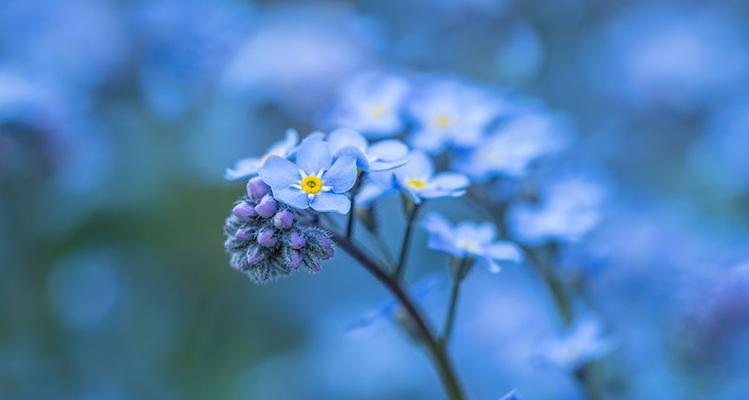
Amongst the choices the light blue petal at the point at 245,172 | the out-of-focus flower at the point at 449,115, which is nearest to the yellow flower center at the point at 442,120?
the out-of-focus flower at the point at 449,115

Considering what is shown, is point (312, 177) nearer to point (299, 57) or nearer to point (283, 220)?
point (283, 220)

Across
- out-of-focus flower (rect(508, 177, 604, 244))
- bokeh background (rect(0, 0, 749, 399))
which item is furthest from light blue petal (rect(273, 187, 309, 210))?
bokeh background (rect(0, 0, 749, 399))

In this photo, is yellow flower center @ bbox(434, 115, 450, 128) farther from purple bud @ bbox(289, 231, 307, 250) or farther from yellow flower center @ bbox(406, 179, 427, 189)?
purple bud @ bbox(289, 231, 307, 250)

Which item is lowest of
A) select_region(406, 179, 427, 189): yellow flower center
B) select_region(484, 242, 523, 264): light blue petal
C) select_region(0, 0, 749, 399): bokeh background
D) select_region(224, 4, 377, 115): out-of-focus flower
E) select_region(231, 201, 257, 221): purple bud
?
select_region(484, 242, 523, 264): light blue petal

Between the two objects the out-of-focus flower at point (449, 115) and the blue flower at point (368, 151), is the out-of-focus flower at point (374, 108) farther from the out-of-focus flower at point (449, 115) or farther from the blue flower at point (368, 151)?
the blue flower at point (368, 151)

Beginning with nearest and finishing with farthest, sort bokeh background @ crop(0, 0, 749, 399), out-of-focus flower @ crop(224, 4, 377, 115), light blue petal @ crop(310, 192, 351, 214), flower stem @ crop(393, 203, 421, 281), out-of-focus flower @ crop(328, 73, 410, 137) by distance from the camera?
light blue petal @ crop(310, 192, 351, 214), flower stem @ crop(393, 203, 421, 281), out-of-focus flower @ crop(328, 73, 410, 137), bokeh background @ crop(0, 0, 749, 399), out-of-focus flower @ crop(224, 4, 377, 115)

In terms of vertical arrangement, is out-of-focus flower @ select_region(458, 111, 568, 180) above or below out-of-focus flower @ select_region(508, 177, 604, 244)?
above

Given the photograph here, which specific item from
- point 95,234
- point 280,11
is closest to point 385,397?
point 95,234
